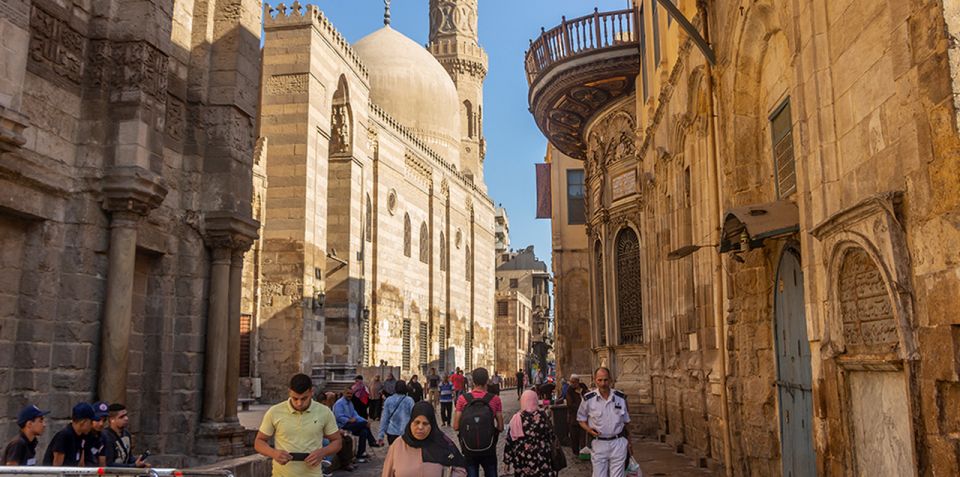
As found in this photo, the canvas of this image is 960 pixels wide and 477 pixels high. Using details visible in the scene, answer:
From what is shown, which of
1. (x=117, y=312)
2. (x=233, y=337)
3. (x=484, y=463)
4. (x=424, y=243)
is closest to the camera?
(x=484, y=463)

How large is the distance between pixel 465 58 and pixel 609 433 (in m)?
48.9

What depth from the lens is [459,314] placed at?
41875mm

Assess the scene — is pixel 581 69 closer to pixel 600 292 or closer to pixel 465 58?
pixel 600 292

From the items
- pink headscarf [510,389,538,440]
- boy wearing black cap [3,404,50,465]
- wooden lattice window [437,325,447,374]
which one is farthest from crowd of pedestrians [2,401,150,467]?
wooden lattice window [437,325,447,374]

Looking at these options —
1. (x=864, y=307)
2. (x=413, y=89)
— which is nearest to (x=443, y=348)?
(x=413, y=89)

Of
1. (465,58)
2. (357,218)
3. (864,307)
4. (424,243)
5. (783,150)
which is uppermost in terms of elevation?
(465,58)

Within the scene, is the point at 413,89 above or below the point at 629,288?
above

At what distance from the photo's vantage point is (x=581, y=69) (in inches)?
619

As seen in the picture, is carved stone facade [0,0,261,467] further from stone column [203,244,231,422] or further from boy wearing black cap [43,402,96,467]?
boy wearing black cap [43,402,96,467]

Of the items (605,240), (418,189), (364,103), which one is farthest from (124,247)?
(418,189)

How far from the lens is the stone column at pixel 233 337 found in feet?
33.3

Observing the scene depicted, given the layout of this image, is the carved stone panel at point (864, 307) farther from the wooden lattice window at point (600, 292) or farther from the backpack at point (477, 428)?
the wooden lattice window at point (600, 292)

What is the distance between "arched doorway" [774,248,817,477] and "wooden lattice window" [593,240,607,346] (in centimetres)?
988

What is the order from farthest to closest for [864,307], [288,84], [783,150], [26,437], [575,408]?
1. [288,84]
2. [575,408]
3. [783,150]
4. [26,437]
5. [864,307]
